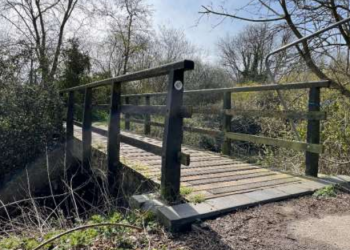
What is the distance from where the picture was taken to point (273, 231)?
1990 millimetres

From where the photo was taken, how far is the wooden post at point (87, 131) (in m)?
4.52

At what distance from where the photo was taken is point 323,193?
8.82 ft

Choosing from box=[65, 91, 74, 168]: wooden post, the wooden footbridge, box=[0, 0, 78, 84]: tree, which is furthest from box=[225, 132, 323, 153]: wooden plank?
box=[0, 0, 78, 84]: tree

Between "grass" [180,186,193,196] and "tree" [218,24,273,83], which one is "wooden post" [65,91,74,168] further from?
"tree" [218,24,273,83]

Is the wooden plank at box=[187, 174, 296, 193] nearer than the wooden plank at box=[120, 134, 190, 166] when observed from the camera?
No

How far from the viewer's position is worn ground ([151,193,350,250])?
1.82 m

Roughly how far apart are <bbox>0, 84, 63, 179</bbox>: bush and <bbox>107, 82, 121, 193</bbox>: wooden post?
211cm

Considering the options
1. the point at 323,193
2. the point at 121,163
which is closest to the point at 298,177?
the point at 323,193

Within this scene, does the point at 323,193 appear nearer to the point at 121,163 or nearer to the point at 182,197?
the point at 182,197

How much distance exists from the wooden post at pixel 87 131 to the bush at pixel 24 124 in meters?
0.95

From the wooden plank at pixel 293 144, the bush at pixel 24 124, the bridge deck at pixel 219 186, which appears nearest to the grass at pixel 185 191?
the bridge deck at pixel 219 186

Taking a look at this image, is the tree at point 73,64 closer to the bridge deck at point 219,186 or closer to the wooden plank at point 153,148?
the bridge deck at point 219,186

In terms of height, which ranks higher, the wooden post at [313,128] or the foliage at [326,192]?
the wooden post at [313,128]

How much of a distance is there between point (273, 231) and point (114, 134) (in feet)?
7.00
